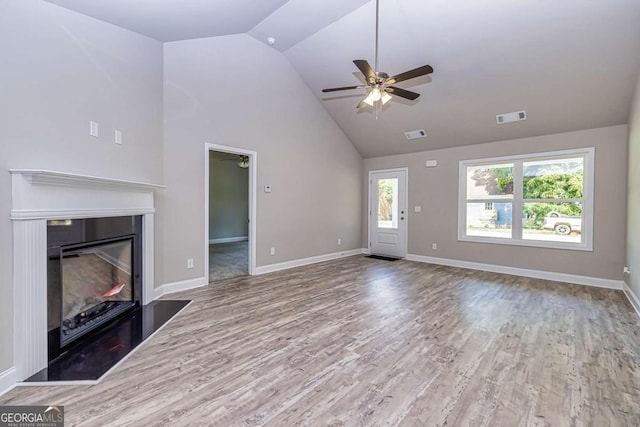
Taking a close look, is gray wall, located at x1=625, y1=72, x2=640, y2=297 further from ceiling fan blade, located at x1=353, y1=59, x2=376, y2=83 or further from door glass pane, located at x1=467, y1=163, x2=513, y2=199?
ceiling fan blade, located at x1=353, y1=59, x2=376, y2=83

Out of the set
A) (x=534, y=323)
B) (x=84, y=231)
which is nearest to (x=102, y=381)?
(x=84, y=231)

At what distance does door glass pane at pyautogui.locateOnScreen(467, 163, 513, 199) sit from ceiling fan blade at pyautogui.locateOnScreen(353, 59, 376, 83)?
Answer: 3.66 metres

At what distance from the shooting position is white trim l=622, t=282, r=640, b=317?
3.28 m

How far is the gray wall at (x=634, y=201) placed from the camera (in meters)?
3.37

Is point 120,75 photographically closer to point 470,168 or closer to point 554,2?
point 554,2

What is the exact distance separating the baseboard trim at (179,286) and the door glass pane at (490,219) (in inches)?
194

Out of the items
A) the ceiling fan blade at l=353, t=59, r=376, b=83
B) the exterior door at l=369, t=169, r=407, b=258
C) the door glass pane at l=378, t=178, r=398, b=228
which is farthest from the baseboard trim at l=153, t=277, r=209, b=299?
the door glass pane at l=378, t=178, r=398, b=228

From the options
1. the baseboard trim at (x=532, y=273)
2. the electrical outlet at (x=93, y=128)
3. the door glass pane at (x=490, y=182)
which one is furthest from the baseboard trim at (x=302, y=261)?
the electrical outlet at (x=93, y=128)

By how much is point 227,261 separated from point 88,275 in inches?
127

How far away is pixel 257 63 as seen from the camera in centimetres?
466

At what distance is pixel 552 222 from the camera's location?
4820 mm

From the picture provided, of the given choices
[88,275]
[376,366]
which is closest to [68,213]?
[88,275]

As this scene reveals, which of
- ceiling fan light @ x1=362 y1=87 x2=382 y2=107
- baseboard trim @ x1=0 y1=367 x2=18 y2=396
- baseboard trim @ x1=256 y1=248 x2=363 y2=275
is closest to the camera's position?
baseboard trim @ x1=0 y1=367 x2=18 y2=396

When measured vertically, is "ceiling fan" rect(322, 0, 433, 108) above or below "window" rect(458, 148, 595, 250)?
above
